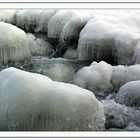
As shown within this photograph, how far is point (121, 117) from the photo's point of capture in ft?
14.0

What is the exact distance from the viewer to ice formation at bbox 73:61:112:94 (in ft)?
18.0

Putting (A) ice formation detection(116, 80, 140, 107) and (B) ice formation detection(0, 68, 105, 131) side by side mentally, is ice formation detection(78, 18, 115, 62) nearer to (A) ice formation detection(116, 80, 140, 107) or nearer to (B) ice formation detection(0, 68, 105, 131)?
(A) ice formation detection(116, 80, 140, 107)

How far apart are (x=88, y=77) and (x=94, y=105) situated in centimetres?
198

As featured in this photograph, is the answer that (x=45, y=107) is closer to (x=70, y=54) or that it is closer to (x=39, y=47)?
(x=70, y=54)

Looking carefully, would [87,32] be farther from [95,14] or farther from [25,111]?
[25,111]

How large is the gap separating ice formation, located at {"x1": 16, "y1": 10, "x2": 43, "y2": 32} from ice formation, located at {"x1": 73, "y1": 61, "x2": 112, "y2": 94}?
13.2ft

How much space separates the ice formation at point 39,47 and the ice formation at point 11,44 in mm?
758

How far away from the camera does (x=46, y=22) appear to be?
9.19 metres

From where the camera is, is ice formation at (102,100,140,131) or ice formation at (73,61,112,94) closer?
ice formation at (102,100,140,131)

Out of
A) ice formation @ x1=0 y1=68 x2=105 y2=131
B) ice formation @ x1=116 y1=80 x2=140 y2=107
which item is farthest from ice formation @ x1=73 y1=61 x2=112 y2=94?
ice formation @ x1=0 y1=68 x2=105 y2=131

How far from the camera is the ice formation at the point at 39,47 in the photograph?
794cm
